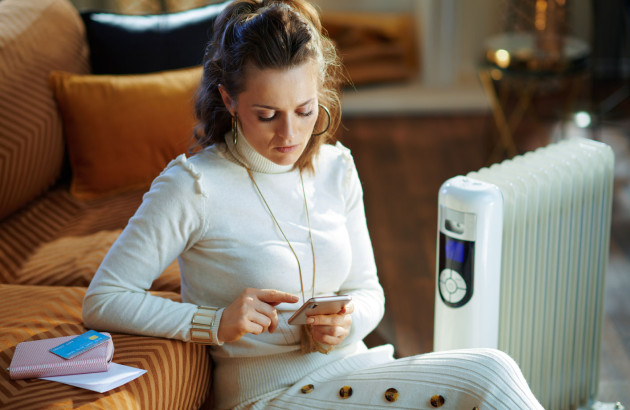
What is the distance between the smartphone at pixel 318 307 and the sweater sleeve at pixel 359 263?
195mm

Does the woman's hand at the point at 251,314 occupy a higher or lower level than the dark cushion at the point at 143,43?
lower

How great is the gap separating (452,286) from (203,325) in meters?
0.55

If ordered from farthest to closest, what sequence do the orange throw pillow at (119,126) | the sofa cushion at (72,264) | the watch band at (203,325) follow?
the orange throw pillow at (119,126) → the sofa cushion at (72,264) → the watch band at (203,325)

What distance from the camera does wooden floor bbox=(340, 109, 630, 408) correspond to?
2.49 meters

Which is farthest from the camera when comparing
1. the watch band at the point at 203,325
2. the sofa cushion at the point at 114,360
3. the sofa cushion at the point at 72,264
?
the sofa cushion at the point at 72,264

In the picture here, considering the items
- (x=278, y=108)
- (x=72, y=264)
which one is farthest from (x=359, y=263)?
(x=72, y=264)

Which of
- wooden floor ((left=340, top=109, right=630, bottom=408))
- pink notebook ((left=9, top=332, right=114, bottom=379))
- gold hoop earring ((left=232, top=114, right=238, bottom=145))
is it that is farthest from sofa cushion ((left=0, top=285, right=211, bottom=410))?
wooden floor ((left=340, top=109, right=630, bottom=408))

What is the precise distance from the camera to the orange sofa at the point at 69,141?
1997 millimetres

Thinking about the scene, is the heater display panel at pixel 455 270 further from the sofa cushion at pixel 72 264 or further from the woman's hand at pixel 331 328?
the sofa cushion at pixel 72 264

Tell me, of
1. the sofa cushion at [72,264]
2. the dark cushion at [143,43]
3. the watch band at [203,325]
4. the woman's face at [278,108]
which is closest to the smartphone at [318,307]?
the watch band at [203,325]

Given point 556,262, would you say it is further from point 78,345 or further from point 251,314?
point 78,345

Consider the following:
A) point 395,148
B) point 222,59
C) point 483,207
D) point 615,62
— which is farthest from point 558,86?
point 222,59

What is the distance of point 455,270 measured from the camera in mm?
1613

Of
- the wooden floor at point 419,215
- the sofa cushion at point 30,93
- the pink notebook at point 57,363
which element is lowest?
the wooden floor at point 419,215
